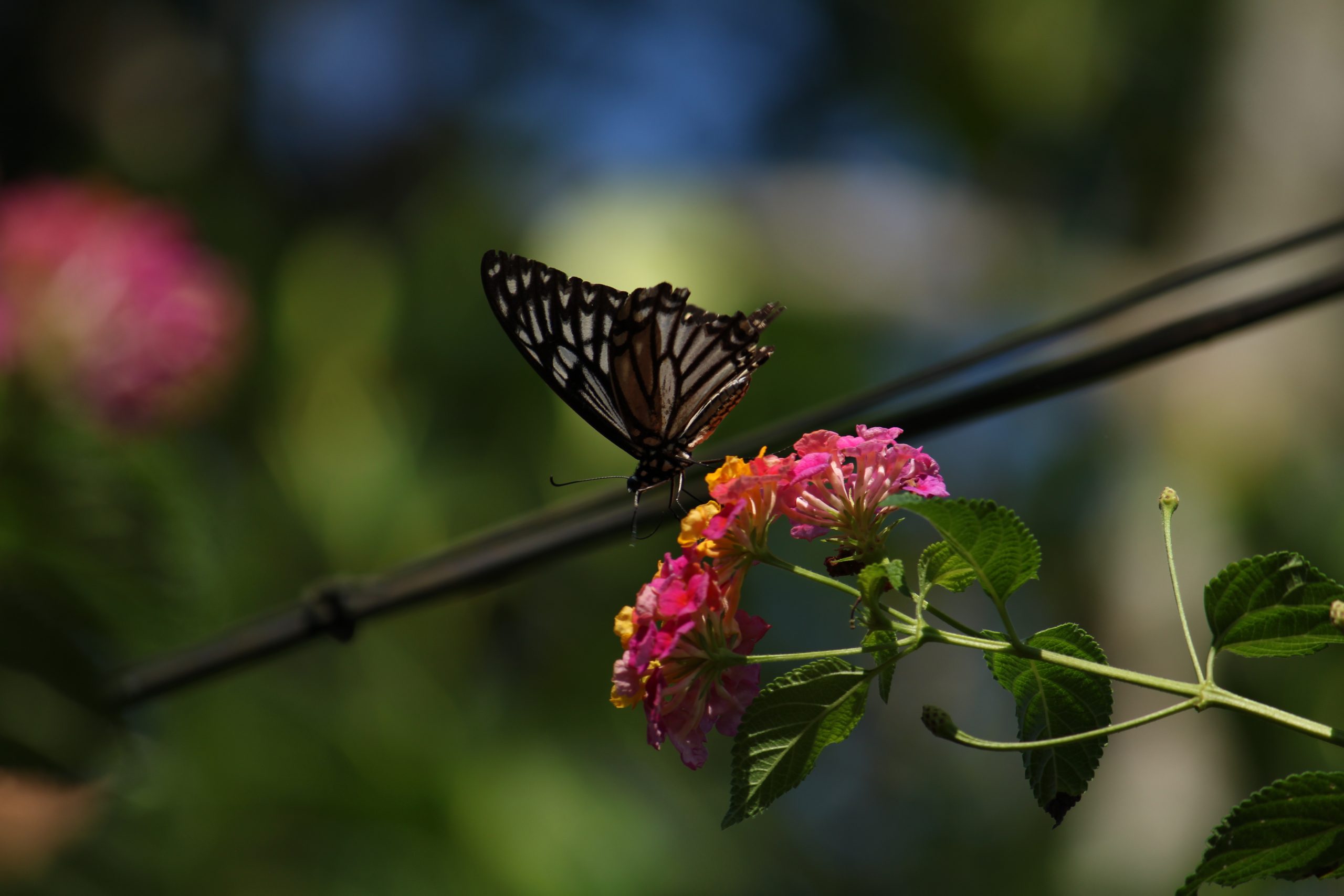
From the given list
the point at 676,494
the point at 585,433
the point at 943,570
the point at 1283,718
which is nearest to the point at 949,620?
the point at 943,570

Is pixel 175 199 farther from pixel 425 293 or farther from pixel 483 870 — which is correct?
pixel 483 870

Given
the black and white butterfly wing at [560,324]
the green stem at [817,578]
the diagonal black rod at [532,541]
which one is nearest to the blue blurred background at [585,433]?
the diagonal black rod at [532,541]

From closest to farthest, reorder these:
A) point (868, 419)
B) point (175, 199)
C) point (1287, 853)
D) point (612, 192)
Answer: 1. point (1287, 853)
2. point (868, 419)
3. point (612, 192)
4. point (175, 199)

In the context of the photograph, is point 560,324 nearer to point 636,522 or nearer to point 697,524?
point 636,522

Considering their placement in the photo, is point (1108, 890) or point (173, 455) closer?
point (173, 455)

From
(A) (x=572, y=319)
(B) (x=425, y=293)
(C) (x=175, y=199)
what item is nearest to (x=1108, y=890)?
(A) (x=572, y=319)

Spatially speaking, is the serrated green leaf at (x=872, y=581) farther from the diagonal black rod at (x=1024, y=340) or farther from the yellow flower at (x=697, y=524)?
the diagonal black rod at (x=1024, y=340)
